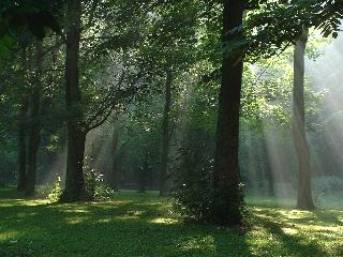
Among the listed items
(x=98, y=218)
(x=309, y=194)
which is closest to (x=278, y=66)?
(x=309, y=194)

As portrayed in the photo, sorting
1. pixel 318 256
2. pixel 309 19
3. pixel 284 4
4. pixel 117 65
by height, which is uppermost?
pixel 117 65

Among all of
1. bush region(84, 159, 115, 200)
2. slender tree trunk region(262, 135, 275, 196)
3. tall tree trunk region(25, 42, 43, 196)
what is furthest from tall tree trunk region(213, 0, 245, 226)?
slender tree trunk region(262, 135, 275, 196)

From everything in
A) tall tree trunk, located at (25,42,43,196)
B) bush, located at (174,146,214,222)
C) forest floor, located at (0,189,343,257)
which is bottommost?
forest floor, located at (0,189,343,257)

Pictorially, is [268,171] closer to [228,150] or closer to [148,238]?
[228,150]

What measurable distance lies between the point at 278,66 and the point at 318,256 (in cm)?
3008

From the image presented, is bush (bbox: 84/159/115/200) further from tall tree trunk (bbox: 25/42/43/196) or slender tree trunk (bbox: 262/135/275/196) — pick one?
slender tree trunk (bbox: 262/135/275/196)

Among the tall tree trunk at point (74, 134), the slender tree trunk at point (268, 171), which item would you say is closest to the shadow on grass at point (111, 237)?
the tall tree trunk at point (74, 134)

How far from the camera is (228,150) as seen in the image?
1573 centimetres

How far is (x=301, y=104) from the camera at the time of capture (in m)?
29.8

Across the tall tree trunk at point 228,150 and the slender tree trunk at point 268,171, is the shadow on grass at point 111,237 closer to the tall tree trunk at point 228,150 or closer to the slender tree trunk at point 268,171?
the tall tree trunk at point 228,150

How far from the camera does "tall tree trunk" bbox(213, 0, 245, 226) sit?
1537 centimetres

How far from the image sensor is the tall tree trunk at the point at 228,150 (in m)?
15.4

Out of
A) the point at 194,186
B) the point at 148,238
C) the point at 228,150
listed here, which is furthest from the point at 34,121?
the point at 148,238

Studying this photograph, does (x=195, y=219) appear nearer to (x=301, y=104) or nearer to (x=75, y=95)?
(x=75, y=95)
